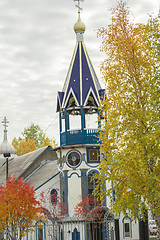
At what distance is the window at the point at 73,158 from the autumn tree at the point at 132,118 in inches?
394

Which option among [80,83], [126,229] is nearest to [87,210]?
[126,229]

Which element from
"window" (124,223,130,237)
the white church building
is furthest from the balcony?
"window" (124,223,130,237)

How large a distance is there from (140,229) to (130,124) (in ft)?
49.8

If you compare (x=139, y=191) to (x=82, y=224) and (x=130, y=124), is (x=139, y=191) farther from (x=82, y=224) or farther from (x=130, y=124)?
(x=82, y=224)

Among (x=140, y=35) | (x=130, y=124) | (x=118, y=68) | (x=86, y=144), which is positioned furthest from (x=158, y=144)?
(x=86, y=144)

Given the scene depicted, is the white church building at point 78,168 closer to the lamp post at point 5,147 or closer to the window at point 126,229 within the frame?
the window at point 126,229

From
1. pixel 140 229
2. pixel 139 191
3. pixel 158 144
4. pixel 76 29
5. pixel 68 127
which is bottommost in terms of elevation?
pixel 140 229

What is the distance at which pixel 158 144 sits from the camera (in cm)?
1825

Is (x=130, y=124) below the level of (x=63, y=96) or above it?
A: below

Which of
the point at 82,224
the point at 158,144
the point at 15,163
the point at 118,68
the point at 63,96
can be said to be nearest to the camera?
the point at 158,144

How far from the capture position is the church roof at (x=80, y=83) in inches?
1226

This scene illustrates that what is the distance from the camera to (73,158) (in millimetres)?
30984

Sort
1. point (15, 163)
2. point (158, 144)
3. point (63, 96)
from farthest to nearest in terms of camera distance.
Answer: point (15, 163) < point (63, 96) < point (158, 144)

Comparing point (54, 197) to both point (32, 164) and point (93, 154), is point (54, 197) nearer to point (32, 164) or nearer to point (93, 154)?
point (93, 154)
